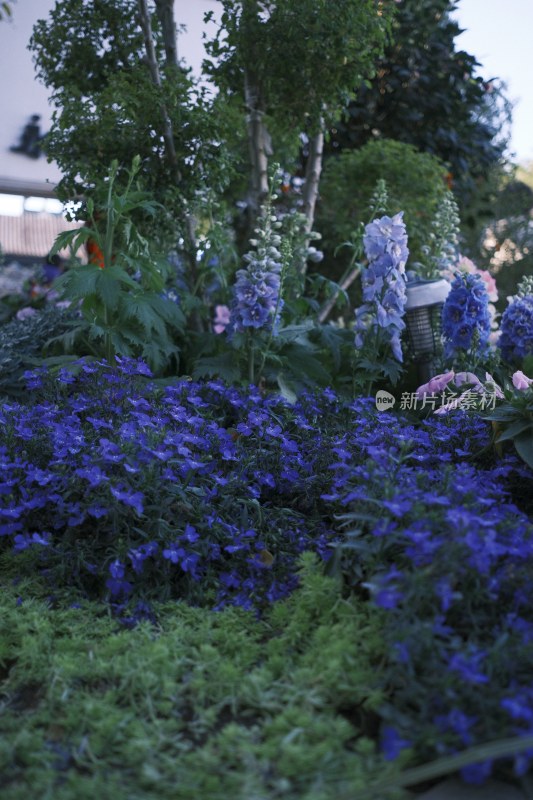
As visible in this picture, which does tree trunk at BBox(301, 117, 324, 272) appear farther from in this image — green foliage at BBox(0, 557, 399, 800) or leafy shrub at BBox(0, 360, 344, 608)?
green foliage at BBox(0, 557, 399, 800)

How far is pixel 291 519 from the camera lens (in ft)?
7.98

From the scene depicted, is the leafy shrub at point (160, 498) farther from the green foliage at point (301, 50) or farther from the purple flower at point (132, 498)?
the green foliage at point (301, 50)

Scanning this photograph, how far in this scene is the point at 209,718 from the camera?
5.16ft

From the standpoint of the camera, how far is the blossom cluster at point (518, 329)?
337 centimetres

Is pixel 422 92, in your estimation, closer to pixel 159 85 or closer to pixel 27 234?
pixel 159 85

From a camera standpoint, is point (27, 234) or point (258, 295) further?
point (27, 234)

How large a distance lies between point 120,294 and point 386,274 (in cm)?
115

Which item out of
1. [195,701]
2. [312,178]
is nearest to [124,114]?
[312,178]

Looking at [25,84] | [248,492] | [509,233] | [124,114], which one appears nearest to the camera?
[248,492]

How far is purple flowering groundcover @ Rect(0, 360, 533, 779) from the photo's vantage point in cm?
153

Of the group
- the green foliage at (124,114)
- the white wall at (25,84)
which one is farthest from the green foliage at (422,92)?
the white wall at (25,84)

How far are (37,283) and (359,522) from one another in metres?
5.31

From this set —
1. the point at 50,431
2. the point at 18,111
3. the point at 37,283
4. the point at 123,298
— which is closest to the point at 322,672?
the point at 50,431

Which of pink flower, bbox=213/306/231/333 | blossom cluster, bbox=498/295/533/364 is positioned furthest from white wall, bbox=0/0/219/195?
blossom cluster, bbox=498/295/533/364
